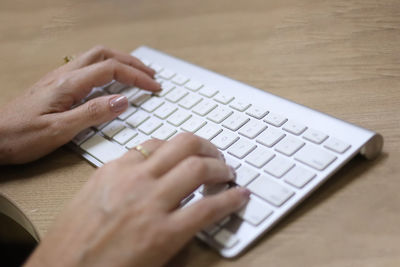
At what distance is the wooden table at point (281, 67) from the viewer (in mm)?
489

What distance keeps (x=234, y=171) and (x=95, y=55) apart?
386 millimetres

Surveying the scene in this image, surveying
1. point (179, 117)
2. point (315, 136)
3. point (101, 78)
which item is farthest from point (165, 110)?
point (315, 136)

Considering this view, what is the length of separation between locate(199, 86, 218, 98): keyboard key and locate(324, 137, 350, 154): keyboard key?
8.1 inches

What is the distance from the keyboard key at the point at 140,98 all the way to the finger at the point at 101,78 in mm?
10

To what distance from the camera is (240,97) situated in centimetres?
67

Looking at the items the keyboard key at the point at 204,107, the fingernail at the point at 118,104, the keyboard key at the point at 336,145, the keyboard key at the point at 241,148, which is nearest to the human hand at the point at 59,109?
the fingernail at the point at 118,104

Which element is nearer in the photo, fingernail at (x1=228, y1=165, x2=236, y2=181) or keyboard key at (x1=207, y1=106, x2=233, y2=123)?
fingernail at (x1=228, y1=165, x2=236, y2=181)

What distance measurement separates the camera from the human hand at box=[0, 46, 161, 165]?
0.68 metres

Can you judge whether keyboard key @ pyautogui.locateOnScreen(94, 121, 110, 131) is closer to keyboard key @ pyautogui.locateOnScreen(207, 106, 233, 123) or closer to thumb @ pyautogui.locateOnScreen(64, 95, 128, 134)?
thumb @ pyautogui.locateOnScreen(64, 95, 128, 134)

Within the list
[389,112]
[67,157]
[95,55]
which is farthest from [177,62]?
[389,112]

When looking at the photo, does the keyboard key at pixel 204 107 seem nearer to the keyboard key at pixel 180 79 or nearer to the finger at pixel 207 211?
the keyboard key at pixel 180 79

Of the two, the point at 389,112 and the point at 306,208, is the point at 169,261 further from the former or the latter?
the point at 389,112

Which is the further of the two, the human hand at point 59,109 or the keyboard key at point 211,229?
the human hand at point 59,109

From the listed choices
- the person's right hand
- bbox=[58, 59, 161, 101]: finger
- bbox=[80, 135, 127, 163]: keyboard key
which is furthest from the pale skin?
bbox=[58, 59, 161, 101]: finger
